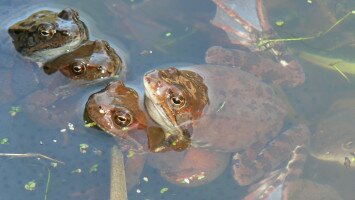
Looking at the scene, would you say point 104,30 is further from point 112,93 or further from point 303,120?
point 303,120

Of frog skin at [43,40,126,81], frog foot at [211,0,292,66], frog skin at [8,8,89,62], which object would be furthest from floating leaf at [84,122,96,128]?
frog foot at [211,0,292,66]

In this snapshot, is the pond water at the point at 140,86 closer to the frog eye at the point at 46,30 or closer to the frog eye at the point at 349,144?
the frog eye at the point at 349,144

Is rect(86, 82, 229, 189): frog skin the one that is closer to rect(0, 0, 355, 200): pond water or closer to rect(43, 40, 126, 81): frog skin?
rect(0, 0, 355, 200): pond water

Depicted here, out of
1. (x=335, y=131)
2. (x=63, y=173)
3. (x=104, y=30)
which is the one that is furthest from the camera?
(x=104, y=30)

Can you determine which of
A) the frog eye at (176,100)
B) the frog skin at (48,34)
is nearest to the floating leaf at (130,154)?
the frog eye at (176,100)

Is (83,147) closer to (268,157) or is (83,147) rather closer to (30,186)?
(30,186)

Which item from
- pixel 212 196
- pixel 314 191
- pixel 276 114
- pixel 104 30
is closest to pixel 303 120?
pixel 276 114

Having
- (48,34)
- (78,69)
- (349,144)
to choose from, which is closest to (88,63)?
(78,69)

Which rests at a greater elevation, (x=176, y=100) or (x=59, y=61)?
(x=176, y=100)
